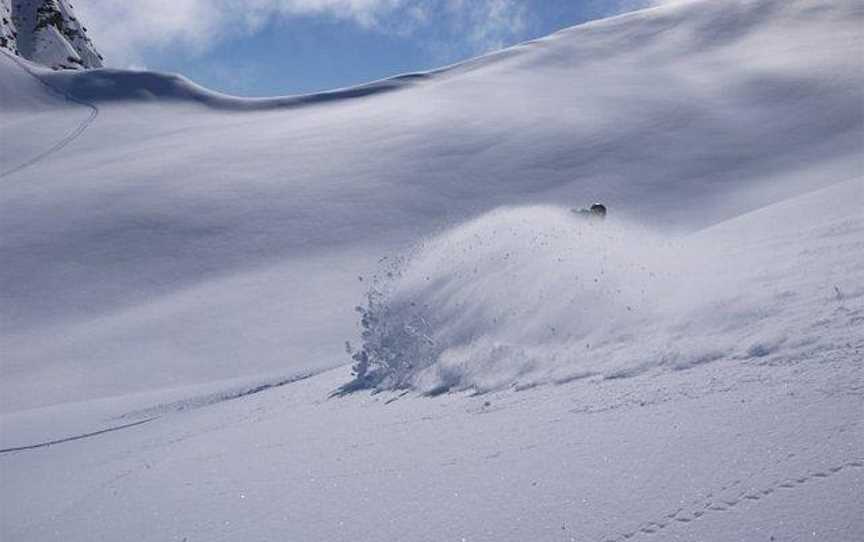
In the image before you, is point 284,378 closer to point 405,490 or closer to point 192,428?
point 192,428

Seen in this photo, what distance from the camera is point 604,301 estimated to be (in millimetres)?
5348

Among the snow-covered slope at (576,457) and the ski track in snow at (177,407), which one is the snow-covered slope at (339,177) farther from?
the snow-covered slope at (576,457)

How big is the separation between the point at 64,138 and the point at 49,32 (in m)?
78.2

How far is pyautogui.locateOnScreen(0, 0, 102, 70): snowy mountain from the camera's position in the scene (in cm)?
8919

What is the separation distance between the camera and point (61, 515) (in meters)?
4.32

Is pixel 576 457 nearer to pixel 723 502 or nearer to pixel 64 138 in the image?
pixel 723 502

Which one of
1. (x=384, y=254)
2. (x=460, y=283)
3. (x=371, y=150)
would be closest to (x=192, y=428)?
(x=460, y=283)

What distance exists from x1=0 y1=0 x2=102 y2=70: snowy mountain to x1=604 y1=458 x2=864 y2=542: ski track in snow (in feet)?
318

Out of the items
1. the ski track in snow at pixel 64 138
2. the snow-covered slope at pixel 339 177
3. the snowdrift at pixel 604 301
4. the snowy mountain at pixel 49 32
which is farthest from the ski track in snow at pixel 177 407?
the snowy mountain at pixel 49 32

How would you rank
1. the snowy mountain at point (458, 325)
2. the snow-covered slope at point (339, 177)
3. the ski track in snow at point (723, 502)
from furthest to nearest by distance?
the snow-covered slope at point (339, 177), the snowy mountain at point (458, 325), the ski track in snow at point (723, 502)

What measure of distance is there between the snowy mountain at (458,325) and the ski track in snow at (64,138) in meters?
0.61

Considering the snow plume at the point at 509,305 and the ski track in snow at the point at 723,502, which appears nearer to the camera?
the ski track in snow at the point at 723,502

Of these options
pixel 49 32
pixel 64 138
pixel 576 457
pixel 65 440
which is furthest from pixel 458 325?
pixel 49 32

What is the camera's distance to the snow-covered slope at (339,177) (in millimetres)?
12930
